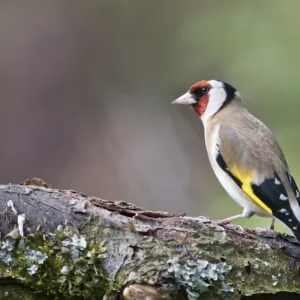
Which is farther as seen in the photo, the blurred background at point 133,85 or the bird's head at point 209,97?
the blurred background at point 133,85

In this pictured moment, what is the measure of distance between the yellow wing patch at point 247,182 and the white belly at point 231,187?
0.16 feet

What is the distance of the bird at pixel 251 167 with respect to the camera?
295 centimetres

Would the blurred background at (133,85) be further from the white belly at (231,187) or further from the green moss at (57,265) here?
the green moss at (57,265)

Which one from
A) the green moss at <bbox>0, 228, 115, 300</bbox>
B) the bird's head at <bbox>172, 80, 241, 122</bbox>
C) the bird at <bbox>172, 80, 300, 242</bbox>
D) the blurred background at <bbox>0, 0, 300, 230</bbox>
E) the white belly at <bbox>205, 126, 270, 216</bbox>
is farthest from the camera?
the blurred background at <bbox>0, 0, 300, 230</bbox>

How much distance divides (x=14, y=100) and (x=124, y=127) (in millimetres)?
952

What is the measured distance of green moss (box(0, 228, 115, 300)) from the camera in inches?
81.7

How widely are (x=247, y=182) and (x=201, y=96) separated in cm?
94

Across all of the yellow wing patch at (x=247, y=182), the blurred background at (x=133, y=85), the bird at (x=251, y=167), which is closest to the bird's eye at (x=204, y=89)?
the bird at (x=251, y=167)

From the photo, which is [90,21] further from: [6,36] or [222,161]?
[222,161]

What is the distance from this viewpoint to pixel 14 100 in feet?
19.5

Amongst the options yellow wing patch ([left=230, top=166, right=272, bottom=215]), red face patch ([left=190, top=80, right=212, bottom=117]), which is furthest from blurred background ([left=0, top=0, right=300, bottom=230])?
yellow wing patch ([left=230, top=166, right=272, bottom=215])

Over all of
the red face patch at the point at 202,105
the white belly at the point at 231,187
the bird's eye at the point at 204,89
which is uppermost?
the bird's eye at the point at 204,89

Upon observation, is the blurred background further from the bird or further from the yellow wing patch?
the yellow wing patch

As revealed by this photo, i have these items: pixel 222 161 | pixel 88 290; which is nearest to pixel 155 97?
pixel 222 161
